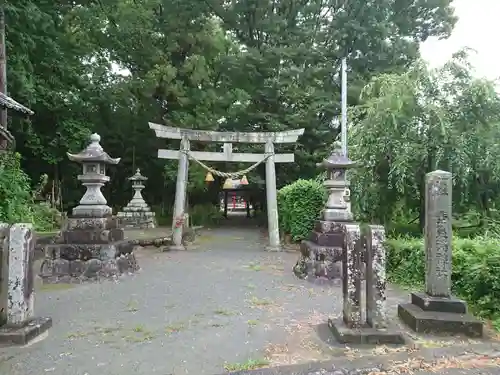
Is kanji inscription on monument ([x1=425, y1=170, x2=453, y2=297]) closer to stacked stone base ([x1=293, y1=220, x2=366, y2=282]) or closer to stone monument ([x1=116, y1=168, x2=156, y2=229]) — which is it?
stacked stone base ([x1=293, y1=220, x2=366, y2=282])

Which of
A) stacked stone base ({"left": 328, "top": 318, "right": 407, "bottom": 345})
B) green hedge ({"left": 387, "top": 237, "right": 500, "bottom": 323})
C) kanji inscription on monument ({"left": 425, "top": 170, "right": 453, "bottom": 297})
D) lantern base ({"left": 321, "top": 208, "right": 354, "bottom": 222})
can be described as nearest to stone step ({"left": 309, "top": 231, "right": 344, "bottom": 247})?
lantern base ({"left": 321, "top": 208, "right": 354, "bottom": 222})

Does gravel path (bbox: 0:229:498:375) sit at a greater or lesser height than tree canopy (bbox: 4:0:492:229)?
lesser

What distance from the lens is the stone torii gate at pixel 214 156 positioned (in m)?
11.3

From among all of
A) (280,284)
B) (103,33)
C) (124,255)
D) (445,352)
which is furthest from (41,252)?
(103,33)

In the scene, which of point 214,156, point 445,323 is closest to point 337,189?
point 445,323

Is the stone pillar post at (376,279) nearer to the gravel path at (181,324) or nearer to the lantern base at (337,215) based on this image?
the gravel path at (181,324)

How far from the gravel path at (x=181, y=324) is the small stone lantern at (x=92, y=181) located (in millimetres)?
1577

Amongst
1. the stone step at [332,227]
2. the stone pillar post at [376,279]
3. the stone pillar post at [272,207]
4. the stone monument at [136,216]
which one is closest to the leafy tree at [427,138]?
the stone step at [332,227]

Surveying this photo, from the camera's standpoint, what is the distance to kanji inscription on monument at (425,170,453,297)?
180 inches

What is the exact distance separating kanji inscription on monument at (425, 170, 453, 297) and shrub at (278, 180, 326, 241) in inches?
240

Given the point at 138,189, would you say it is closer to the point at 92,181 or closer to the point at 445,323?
the point at 92,181

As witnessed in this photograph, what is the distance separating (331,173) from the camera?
26.0 ft

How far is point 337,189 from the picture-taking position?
25.2 ft

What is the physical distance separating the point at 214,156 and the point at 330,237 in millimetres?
5674
